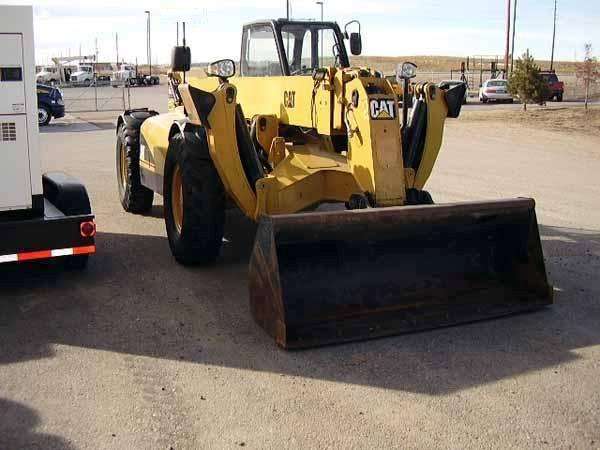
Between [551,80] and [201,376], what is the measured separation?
39279 mm

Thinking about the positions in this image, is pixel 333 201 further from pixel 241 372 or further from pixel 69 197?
pixel 69 197

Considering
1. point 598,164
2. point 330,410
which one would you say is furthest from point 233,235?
point 598,164

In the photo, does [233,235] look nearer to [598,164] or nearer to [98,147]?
[598,164]

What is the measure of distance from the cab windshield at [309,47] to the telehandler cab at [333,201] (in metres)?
0.02

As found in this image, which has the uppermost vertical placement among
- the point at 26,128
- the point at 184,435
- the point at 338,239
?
the point at 26,128

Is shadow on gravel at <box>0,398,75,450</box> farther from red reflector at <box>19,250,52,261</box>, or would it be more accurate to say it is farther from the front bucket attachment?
red reflector at <box>19,250,52,261</box>

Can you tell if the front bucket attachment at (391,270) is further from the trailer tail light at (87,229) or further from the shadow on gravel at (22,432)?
the trailer tail light at (87,229)

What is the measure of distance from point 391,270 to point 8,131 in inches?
132

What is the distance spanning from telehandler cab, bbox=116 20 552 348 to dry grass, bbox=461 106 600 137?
52.5 ft

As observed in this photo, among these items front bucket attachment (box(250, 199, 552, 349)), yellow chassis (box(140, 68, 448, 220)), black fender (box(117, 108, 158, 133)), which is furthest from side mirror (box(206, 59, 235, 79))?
black fender (box(117, 108, 158, 133))

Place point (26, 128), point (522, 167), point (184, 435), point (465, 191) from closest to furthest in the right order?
point (184, 435), point (26, 128), point (465, 191), point (522, 167)

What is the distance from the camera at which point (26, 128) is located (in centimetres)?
643

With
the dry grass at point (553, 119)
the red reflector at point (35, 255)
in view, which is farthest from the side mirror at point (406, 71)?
the dry grass at point (553, 119)

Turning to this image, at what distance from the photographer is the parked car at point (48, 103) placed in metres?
25.3
